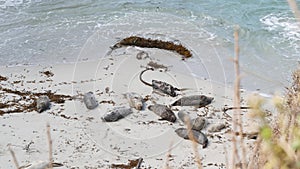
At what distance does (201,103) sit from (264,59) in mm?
2860

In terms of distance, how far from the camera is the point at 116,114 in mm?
8773

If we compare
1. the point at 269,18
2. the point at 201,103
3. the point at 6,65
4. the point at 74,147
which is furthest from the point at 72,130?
the point at 269,18

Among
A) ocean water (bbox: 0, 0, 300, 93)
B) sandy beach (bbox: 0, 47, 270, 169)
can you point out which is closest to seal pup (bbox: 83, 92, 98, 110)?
sandy beach (bbox: 0, 47, 270, 169)

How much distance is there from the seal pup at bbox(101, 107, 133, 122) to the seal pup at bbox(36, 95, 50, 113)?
129cm

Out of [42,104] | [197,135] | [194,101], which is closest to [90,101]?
[42,104]

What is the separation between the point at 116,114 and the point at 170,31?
4.70 metres

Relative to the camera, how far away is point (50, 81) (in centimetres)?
1043

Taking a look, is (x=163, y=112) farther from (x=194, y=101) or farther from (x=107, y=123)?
(x=107, y=123)

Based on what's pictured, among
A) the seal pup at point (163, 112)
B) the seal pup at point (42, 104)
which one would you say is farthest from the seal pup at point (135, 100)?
the seal pup at point (42, 104)

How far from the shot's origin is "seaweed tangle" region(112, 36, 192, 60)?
38.7 feet

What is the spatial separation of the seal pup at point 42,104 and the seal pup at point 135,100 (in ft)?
5.22

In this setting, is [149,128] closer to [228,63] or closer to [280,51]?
[228,63]

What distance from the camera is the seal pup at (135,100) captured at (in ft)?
29.8

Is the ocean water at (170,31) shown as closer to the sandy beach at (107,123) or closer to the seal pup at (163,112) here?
the sandy beach at (107,123)
